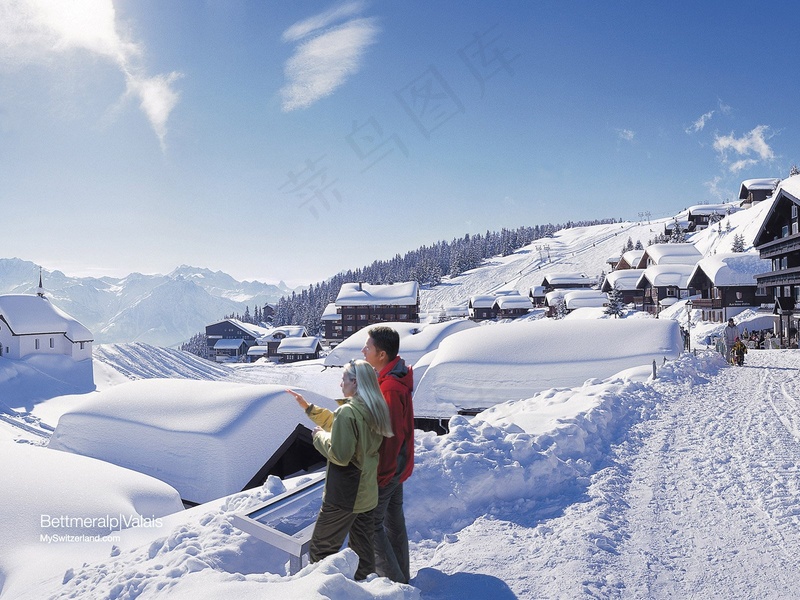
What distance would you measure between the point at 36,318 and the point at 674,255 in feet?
234

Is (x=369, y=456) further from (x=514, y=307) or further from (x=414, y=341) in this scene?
(x=514, y=307)

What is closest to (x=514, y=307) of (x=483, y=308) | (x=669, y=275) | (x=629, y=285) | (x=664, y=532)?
(x=483, y=308)

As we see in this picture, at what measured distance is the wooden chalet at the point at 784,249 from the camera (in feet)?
105

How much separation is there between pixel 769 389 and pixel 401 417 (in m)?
15.2

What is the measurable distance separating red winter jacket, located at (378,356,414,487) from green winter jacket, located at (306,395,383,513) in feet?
0.46

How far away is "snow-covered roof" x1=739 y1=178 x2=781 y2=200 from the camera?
305 ft

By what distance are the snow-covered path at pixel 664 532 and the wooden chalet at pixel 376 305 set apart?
7109 cm

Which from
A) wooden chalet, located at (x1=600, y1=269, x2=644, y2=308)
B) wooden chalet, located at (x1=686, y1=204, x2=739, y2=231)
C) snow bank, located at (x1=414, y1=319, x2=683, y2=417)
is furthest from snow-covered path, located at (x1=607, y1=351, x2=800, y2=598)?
wooden chalet, located at (x1=686, y1=204, x2=739, y2=231)

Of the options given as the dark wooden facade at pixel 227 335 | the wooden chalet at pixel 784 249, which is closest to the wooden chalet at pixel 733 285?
the wooden chalet at pixel 784 249

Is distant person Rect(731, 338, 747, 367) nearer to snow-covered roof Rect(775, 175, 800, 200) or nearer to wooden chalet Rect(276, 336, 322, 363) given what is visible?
snow-covered roof Rect(775, 175, 800, 200)

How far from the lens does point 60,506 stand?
785 centimetres

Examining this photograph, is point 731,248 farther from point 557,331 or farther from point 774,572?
point 774,572

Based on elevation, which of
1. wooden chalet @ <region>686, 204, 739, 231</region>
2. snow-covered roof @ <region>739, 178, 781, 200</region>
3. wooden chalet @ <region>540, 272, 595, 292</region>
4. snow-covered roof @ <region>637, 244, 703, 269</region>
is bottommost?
wooden chalet @ <region>540, 272, 595, 292</region>

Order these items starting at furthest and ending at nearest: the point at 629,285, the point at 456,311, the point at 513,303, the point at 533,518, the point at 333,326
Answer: the point at 456,311 → the point at 513,303 → the point at 333,326 → the point at 629,285 → the point at 533,518
